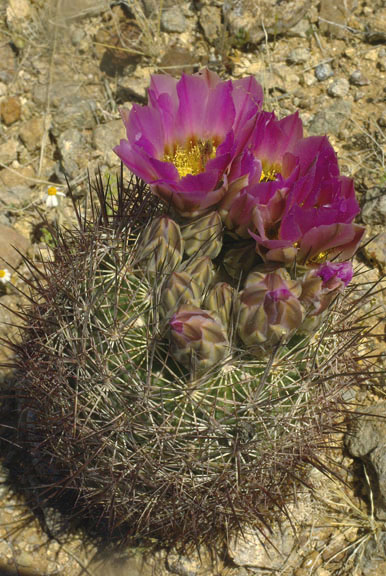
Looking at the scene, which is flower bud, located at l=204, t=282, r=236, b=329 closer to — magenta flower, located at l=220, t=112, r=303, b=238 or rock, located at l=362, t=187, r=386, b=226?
magenta flower, located at l=220, t=112, r=303, b=238

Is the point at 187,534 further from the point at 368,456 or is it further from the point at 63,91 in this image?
the point at 63,91

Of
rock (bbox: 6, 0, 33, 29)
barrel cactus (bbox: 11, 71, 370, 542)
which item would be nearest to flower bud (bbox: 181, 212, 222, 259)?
barrel cactus (bbox: 11, 71, 370, 542)

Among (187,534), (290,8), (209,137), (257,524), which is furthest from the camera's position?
(290,8)

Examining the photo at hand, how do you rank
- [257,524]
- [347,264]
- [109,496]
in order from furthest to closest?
[257,524] < [109,496] < [347,264]

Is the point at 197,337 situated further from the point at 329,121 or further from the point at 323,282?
the point at 329,121

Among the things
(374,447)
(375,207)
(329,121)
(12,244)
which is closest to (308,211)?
(374,447)

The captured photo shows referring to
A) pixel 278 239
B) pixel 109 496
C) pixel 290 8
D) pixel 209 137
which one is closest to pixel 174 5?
pixel 290 8
